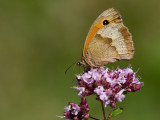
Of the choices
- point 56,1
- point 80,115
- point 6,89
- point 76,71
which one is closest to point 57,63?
point 76,71

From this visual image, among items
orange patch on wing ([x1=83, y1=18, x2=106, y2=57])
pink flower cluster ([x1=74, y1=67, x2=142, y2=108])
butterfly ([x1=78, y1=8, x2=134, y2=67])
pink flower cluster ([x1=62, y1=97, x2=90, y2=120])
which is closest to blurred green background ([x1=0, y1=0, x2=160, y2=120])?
butterfly ([x1=78, y1=8, x2=134, y2=67])

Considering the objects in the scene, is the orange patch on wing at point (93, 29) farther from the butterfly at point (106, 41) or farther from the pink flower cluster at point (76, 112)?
the pink flower cluster at point (76, 112)

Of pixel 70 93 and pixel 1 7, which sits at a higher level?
pixel 1 7

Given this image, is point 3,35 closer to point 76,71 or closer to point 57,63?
point 57,63

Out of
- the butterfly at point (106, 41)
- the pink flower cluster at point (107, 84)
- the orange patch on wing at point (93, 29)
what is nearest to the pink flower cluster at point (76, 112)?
the pink flower cluster at point (107, 84)

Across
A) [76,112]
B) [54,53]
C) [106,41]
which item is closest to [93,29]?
[106,41]

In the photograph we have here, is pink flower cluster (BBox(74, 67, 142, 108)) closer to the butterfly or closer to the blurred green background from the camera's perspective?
the butterfly
